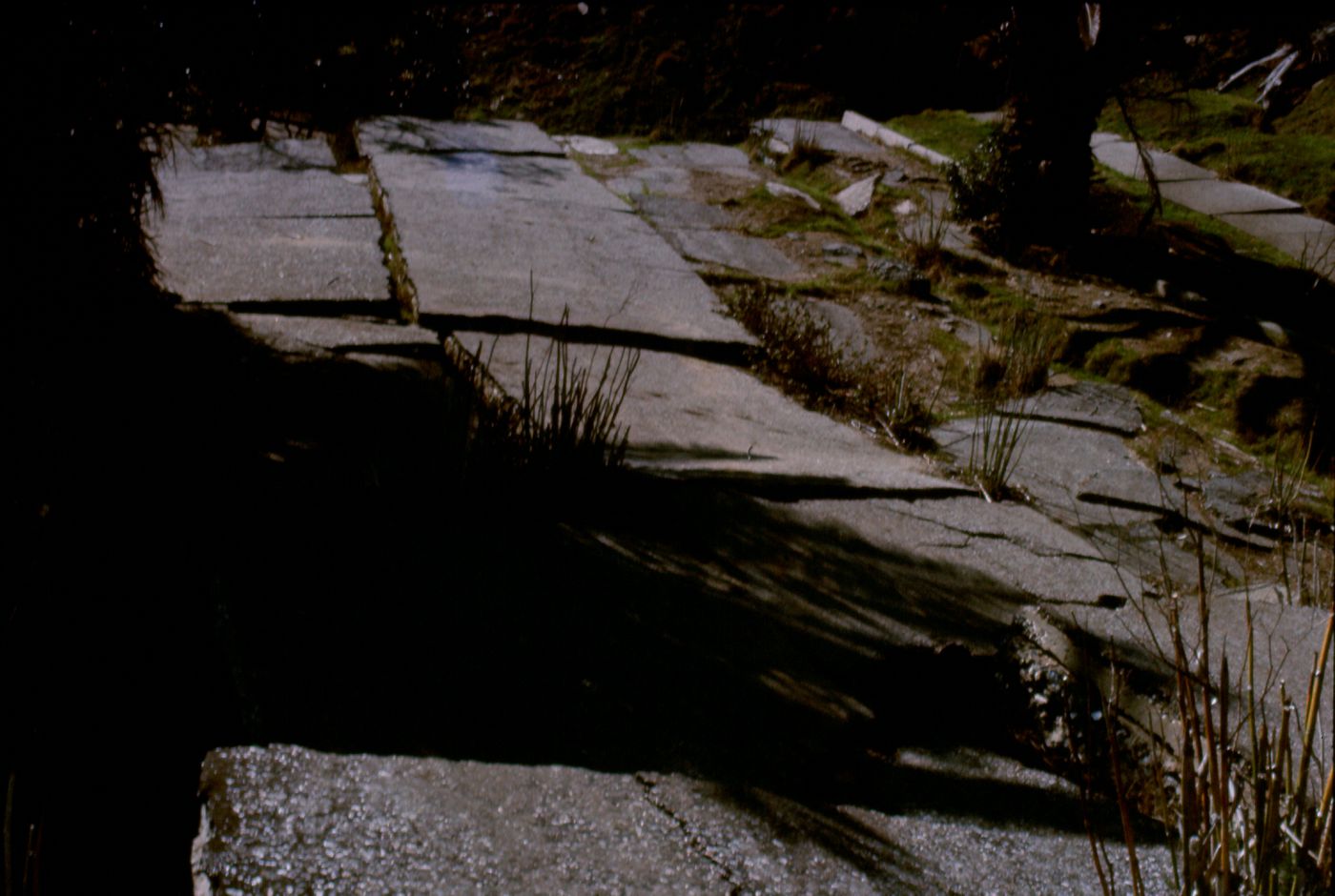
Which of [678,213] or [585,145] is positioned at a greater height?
[585,145]

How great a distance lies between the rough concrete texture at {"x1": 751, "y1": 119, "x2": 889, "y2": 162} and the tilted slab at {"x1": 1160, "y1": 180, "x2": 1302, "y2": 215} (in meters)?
1.63

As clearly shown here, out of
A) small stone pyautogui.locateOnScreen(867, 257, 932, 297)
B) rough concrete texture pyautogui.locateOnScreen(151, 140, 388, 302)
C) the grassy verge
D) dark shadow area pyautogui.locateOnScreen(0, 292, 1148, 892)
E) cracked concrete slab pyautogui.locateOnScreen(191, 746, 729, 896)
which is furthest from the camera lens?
the grassy verge

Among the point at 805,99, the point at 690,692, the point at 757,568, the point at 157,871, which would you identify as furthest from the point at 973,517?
the point at 805,99

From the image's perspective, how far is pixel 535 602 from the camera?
2.04 metres

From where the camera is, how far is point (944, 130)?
7.04 metres

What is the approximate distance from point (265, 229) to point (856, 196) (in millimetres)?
3093

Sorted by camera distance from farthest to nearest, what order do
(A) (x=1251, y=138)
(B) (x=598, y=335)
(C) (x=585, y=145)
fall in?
(C) (x=585, y=145), (A) (x=1251, y=138), (B) (x=598, y=335)

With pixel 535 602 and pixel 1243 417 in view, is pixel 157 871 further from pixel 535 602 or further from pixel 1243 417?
pixel 1243 417

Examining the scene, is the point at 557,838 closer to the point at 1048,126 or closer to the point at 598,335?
the point at 598,335

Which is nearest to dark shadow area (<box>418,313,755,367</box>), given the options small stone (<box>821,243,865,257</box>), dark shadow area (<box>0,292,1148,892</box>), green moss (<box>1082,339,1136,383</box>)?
dark shadow area (<box>0,292,1148,892</box>)

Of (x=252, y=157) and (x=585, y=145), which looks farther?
(x=585, y=145)

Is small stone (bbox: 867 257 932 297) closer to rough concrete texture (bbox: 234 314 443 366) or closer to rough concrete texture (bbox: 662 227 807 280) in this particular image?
rough concrete texture (bbox: 662 227 807 280)

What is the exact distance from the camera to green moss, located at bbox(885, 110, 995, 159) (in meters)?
6.68

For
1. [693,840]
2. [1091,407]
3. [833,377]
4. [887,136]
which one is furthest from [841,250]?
[693,840]
